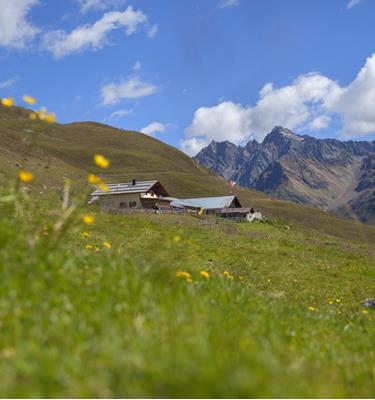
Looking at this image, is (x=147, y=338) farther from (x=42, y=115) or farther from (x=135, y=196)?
(x=135, y=196)

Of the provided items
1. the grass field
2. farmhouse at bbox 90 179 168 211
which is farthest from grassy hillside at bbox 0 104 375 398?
farmhouse at bbox 90 179 168 211

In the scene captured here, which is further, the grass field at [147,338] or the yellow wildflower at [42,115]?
the yellow wildflower at [42,115]

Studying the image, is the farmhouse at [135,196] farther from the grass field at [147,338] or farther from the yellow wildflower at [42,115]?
the yellow wildflower at [42,115]

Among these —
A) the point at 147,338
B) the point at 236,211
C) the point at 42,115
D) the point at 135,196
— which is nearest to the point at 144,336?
the point at 147,338

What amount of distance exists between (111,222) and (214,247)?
7989 millimetres

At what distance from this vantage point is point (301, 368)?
399 cm

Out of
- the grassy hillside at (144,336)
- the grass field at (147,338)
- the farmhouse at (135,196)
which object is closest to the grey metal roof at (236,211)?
the farmhouse at (135,196)

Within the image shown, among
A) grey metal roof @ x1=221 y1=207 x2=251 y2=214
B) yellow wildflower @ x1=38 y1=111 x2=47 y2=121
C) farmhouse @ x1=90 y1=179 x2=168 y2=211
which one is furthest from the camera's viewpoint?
grey metal roof @ x1=221 y1=207 x2=251 y2=214

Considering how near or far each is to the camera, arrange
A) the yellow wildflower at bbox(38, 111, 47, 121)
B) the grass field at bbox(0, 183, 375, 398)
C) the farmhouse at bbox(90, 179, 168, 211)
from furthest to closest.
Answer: the farmhouse at bbox(90, 179, 168, 211) < the yellow wildflower at bbox(38, 111, 47, 121) < the grass field at bbox(0, 183, 375, 398)

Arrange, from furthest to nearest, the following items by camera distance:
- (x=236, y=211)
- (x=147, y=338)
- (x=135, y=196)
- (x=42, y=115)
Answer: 1. (x=236, y=211)
2. (x=135, y=196)
3. (x=42, y=115)
4. (x=147, y=338)

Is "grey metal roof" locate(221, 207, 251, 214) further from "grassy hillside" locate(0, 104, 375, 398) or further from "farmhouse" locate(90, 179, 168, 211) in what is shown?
"grassy hillside" locate(0, 104, 375, 398)

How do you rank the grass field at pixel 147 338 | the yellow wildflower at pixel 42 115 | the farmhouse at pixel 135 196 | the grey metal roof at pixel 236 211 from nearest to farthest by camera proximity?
1. the grass field at pixel 147 338
2. the yellow wildflower at pixel 42 115
3. the farmhouse at pixel 135 196
4. the grey metal roof at pixel 236 211

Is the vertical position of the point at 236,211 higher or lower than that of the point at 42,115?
higher

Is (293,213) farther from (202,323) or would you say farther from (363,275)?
(202,323)
